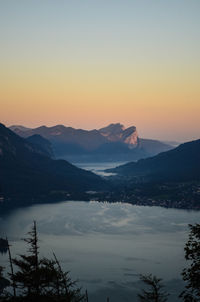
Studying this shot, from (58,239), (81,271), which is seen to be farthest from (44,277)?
(58,239)

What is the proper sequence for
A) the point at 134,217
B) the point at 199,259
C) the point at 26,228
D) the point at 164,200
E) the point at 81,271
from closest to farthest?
the point at 199,259
the point at 81,271
the point at 26,228
the point at 134,217
the point at 164,200

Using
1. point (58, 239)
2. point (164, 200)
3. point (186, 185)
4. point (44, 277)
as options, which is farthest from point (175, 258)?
point (186, 185)

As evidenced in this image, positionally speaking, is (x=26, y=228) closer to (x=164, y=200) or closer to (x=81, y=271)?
(x=81, y=271)

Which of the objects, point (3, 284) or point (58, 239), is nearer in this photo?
point (3, 284)

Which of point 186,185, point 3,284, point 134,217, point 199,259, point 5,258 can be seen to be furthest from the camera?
point 186,185

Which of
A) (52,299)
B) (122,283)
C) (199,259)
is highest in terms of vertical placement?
(199,259)

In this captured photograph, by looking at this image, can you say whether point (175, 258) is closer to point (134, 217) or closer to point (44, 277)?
point (134, 217)

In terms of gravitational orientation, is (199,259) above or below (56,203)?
above
